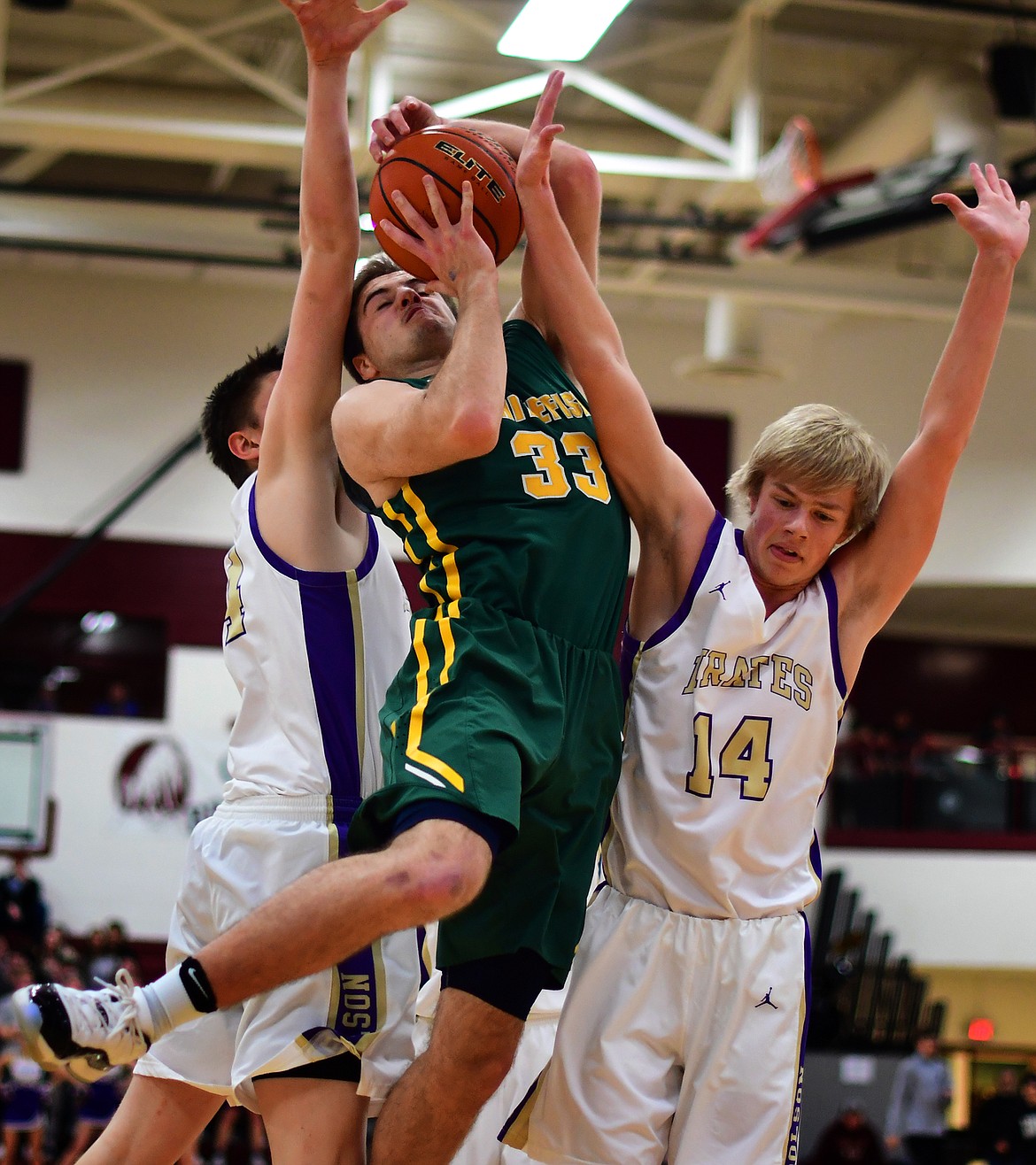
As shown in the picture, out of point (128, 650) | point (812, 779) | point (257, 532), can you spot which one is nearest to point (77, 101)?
point (128, 650)

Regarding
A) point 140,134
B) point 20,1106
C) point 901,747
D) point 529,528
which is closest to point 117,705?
point 20,1106

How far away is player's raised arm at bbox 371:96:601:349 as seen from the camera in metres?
3.78

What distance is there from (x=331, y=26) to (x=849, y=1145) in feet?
42.9

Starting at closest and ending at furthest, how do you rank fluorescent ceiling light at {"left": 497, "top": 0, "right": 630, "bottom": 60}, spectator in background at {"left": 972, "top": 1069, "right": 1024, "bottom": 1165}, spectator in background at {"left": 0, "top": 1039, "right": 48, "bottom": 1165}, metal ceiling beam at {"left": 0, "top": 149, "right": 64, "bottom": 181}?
1. fluorescent ceiling light at {"left": 497, "top": 0, "right": 630, "bottom": 60}
2. spectator in background at {"left": 0, "top": 1039, "right": 48, "bottom": 1165}
3. spectator in background at {"left": 972, "top": 1069, "right": 1024, "bottom": 1165}
4. metal ceiling beam at {"left": 0, "top": 149, "right": 64, "bottom": 181}

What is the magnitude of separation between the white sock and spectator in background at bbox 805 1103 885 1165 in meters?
12.8

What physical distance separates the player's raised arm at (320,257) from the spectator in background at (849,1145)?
1245 centimetres

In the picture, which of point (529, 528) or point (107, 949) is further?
point (107, 949)

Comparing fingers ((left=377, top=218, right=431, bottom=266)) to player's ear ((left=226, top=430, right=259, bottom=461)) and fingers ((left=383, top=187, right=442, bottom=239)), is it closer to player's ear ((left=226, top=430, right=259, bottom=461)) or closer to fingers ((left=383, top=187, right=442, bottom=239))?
fingers ((left=383, top=187, right=442, bottom=239))

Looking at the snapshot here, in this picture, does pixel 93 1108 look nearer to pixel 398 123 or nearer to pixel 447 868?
pixel 398 123

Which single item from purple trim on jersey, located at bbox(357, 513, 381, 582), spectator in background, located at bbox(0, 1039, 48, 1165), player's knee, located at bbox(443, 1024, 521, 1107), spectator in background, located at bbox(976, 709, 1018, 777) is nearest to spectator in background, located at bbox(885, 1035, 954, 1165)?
spectator in background, located at bbox(976, 709, 1018, 777)

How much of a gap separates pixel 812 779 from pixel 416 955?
1034mm

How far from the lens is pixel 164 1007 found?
2.72 m

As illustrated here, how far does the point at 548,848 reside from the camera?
3176mm

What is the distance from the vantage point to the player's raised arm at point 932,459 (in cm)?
351
